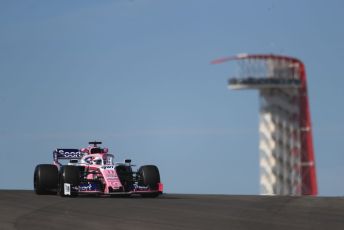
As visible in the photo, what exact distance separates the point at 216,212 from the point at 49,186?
10837 millimetres

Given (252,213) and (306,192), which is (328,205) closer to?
(252,213)

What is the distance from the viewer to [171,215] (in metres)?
20.5

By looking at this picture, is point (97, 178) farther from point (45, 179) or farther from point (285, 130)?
point (285, 130)

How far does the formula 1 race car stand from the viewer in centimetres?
2902

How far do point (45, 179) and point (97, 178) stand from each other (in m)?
2.01

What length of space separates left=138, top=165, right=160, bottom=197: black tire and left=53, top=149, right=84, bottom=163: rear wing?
5.13 m

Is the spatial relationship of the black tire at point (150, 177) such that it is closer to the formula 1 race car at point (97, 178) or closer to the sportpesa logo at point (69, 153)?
the formula 1 race car at point (97, 178)

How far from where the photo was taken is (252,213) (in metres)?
21.2

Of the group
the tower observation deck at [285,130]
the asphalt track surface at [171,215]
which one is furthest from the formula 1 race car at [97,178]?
the tower observation deck at [285,130]

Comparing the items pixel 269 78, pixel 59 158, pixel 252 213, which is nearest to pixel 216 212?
pixel 252 213

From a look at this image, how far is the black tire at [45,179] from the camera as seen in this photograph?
30.8m

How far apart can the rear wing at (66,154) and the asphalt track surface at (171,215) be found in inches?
337

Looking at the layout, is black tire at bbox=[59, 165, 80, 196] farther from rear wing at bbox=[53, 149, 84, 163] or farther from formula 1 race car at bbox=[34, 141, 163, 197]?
rear wing at bbox=[53, 149, 84, 163]

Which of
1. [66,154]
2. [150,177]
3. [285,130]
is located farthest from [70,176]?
[285,130]
